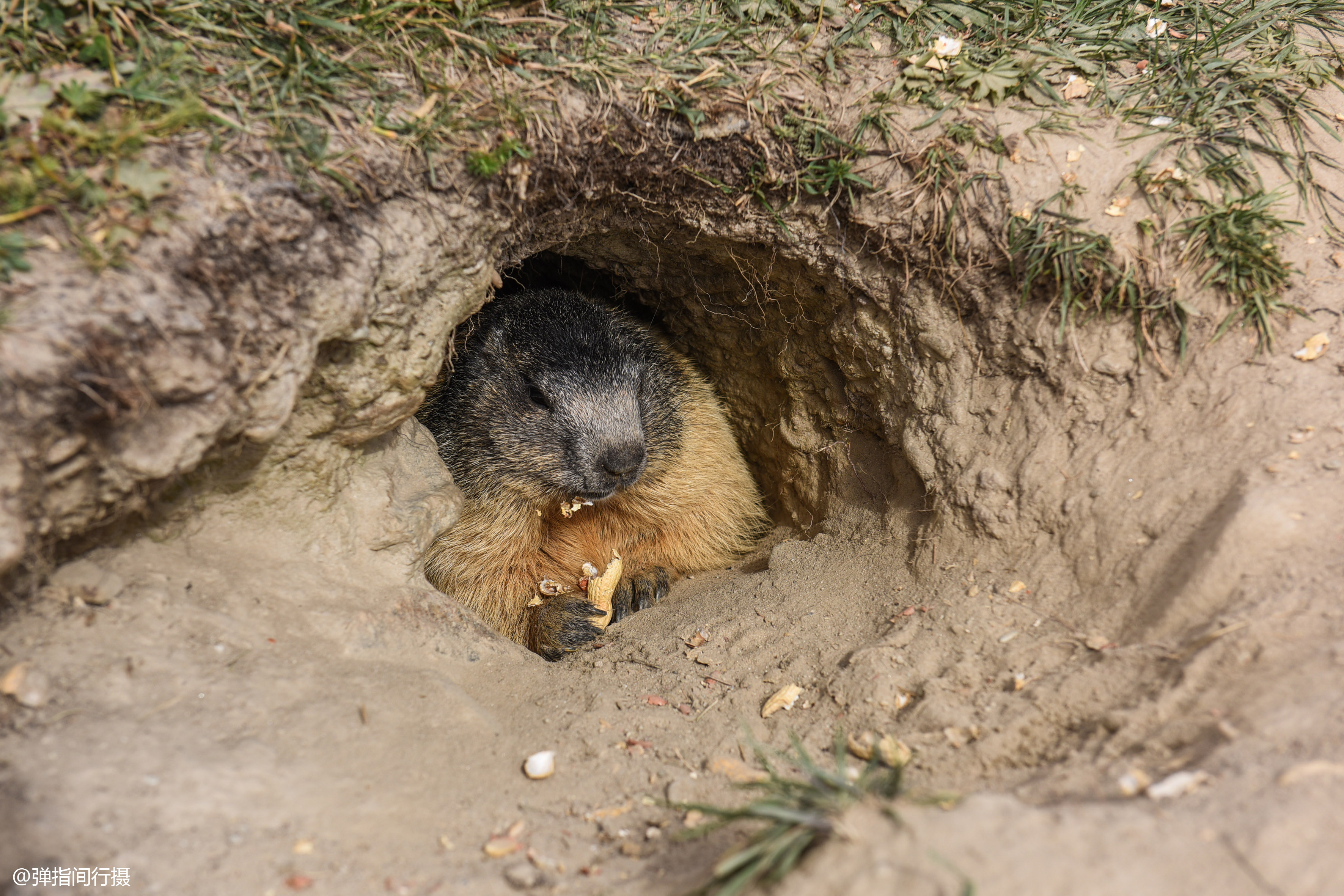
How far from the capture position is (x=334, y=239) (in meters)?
3.36

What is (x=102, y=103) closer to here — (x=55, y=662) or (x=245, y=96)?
(x=245, y=96)

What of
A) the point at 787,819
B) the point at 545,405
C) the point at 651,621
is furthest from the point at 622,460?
the point at 787,819

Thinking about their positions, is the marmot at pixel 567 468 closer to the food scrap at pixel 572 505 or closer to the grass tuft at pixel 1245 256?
the food scrap at pixel 572 505

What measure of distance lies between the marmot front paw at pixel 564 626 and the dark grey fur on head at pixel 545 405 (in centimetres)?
80

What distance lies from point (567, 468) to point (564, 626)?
3.66 ft

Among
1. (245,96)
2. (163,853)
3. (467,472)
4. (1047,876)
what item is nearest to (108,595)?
(163,853)

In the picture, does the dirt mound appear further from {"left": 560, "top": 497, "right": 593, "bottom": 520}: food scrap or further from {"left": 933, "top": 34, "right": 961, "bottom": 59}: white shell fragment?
{"left": 560, "top": 497, "right": 593, "bottom": 520}: food scrap

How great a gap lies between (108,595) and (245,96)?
213 centimetres

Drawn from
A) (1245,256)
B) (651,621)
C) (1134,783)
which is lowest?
(651,621)

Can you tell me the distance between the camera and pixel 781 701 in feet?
12.3

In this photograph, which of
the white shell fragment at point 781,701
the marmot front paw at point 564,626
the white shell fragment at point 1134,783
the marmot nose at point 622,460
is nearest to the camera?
the white shell fragment at point 1134,783

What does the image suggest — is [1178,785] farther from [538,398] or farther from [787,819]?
[538,398]

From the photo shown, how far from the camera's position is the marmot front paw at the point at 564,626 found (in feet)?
17.5

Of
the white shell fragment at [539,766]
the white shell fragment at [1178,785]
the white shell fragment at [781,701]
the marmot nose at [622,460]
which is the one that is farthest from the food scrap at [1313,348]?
the white shell fragment at [539,766]
